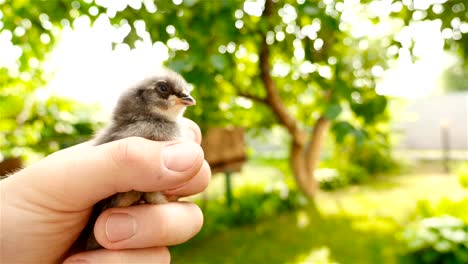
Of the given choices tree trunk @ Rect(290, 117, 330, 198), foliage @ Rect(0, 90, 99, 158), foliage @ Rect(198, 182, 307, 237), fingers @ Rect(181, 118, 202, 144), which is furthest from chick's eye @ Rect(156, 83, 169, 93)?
tree trunk @ Rect(290, 117, 330, 198)

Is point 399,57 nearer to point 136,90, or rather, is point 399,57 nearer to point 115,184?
point 136,90

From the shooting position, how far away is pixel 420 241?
4.07 m

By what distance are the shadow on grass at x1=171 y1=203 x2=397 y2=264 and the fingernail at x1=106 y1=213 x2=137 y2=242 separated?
370cm

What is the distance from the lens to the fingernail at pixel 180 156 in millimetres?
1213

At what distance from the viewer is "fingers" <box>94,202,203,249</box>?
123cm

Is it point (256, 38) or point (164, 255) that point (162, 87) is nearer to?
point (164, 255)

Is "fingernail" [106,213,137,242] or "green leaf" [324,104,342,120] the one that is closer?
"fingernail" [106,213,137,242]

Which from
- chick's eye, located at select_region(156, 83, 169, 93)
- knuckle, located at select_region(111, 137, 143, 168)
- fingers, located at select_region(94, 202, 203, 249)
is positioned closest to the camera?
knuckle, located at select_region(111, 137, 143, 168)

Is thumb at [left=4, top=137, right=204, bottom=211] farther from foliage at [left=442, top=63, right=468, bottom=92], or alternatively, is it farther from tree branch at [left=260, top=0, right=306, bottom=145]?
foliage at [left=442, top=63, right=468, bottom=92]

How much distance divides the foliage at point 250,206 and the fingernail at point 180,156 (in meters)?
4.51

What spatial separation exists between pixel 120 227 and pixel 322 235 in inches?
190

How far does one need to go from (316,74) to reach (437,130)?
52.2ft

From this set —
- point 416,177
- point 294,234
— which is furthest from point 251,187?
point 416,177

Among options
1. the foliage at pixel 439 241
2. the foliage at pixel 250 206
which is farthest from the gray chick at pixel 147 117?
the foliage at pixel 250 206
